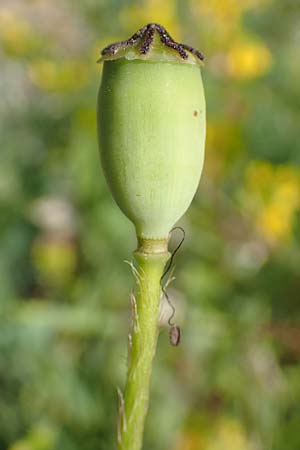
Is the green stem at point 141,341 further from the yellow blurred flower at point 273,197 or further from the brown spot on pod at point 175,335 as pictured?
the yellow blurred flower at point 273,197

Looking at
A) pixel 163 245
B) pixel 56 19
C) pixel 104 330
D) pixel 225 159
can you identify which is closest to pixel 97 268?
pixel 104 330

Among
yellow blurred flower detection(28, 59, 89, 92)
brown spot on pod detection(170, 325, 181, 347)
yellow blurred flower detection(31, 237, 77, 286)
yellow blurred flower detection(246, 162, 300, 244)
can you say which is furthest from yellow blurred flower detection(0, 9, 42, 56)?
brown spot on pod detection(170, 325, 181, 347)

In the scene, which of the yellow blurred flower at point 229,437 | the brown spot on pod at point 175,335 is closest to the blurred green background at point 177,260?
the yellow blurred flower at point 229,437

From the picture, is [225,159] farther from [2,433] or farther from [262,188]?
[2,433]

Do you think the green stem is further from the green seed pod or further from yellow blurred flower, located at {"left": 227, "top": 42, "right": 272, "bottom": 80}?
yellow blurred flower, located at {"left": 227, "top": 42, "right": 272, "bottom": 80}

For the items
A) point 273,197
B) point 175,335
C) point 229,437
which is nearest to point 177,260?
point 273,197
